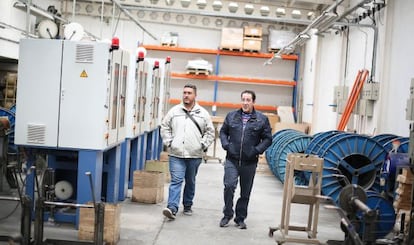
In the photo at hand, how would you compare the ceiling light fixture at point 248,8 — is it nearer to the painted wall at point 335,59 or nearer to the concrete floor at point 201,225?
the painted wall at point 335,59

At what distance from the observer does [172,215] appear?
20.8ft

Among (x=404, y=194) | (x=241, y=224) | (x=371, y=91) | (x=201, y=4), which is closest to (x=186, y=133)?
(x=241, y=224)

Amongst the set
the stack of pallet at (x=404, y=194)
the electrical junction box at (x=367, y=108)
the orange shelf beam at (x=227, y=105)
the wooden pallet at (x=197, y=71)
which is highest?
the wooden pallet at (x=197, y=71)

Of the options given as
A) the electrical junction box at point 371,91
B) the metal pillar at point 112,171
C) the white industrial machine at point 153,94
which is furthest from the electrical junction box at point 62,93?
the electrical junction box at point 371,91

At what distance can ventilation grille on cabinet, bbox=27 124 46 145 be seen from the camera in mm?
5508

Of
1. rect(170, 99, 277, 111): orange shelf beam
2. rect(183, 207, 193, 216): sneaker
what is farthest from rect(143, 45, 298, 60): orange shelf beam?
rect(183, 207, 193, 216): sneaker

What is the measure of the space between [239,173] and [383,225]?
1.75 meters

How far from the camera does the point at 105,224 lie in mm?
5082

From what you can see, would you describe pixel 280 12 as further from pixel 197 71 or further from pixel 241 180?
pixel 241 180

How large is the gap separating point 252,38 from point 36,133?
33.1 feet

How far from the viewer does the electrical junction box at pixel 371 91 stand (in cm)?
886

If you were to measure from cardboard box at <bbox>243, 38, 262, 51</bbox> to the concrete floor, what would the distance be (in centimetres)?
706

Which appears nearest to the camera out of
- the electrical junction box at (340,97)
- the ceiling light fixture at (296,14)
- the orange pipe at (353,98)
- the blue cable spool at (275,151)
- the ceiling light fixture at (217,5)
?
the orange pipe at (353,98)

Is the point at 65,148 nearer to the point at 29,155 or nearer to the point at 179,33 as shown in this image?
the point at 29,155
